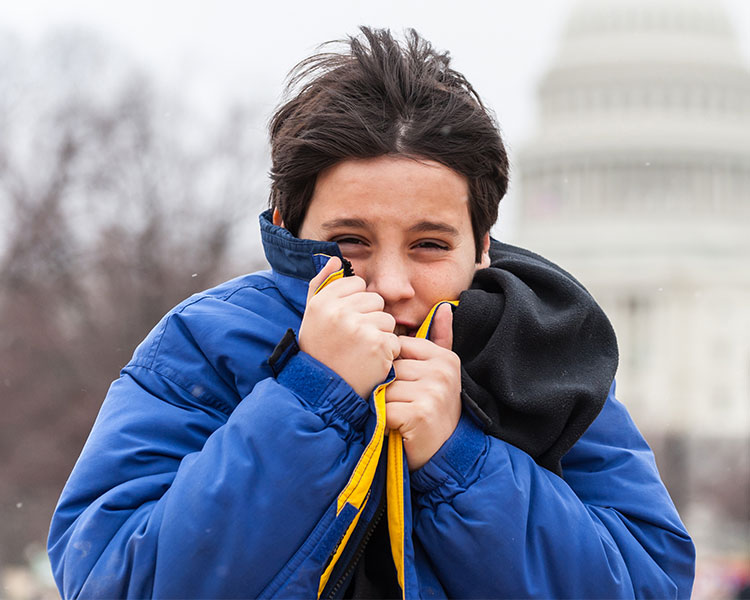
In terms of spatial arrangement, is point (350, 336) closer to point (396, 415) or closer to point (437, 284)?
point (396, 415)

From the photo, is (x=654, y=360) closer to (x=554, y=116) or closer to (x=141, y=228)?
(x=554, y=116)

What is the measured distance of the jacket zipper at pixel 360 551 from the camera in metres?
1.58

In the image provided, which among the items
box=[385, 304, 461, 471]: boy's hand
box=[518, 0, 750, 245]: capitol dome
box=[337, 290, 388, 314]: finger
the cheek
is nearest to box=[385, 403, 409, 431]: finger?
box=[385, 304, 461, 471]: boy's hand

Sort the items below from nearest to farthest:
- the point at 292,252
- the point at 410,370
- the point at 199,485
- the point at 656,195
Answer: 1. the point at 199,485
2. the point at 410,370
3. the point at 292,252
4. the point at 656,195

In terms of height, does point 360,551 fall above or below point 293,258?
below

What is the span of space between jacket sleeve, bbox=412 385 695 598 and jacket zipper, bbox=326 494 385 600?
0.06m

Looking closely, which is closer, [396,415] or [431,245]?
[396,415]

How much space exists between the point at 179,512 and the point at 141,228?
47.5 feet

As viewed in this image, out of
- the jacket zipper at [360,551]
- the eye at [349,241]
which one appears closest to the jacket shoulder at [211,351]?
the eye at [349,241]

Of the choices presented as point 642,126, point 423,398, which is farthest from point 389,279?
point 642,126

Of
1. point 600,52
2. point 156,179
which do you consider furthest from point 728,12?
point 156,179

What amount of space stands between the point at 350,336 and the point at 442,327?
0.18m

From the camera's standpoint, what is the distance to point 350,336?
59.4 inches

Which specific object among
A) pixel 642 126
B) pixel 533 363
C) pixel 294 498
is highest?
pixel 533 363
